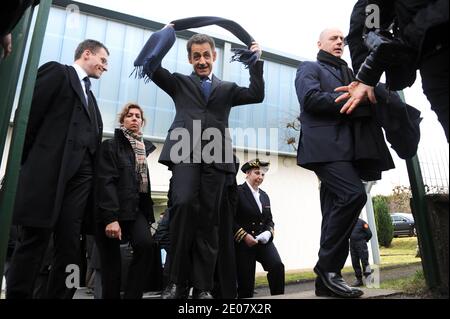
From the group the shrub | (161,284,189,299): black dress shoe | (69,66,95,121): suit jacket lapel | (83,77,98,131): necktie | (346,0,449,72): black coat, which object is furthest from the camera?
the shrub

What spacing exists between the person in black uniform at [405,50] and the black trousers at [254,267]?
2379 mm

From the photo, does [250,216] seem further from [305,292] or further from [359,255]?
[359,255]

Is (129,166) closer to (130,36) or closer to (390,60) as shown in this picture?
(390,60)

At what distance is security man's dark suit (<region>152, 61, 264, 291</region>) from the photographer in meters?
2.55

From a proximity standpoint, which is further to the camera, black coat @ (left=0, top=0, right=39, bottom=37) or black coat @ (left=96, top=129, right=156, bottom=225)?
black coat @ (left=96, top=129, right=156, bottom=225)

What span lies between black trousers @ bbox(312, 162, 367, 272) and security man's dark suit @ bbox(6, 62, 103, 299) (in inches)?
63.7

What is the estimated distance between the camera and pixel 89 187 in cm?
259

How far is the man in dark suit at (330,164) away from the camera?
257 cm

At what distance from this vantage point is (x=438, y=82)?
Result: 5.24 ft

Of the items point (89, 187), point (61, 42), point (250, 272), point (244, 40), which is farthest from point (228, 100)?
point (61, 42)

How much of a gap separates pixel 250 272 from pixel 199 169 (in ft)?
6.80

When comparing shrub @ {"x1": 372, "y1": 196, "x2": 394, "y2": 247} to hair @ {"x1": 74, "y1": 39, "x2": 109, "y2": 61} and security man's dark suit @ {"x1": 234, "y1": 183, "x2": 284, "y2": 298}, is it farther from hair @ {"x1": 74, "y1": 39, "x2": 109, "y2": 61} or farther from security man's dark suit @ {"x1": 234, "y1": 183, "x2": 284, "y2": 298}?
hair @ {"x1": 74, "y1": 39, "x2": 109, "y2": 61}

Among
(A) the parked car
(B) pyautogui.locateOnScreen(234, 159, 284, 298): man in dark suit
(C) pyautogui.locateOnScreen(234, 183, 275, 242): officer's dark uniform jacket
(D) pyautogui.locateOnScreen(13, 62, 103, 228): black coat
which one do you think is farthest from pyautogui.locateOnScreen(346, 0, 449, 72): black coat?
(A) the parked car

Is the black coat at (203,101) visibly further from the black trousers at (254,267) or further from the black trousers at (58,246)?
the black trousers at (254,267)
